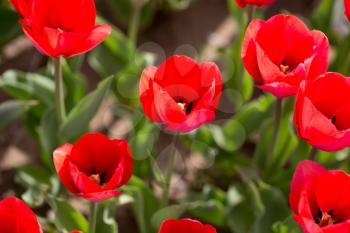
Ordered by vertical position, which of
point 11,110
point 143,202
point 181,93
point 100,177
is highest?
point 181,93

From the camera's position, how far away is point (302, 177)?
111cm

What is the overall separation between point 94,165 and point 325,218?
384 millimetres

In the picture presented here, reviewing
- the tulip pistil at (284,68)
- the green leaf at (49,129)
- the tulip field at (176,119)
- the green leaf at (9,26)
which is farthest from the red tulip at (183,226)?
the green leaf at (9,26)

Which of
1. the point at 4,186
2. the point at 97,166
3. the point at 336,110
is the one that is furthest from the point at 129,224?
the point at 336,110

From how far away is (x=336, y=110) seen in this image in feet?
3.81

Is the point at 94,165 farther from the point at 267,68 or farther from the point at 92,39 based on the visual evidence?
the point at 267,68

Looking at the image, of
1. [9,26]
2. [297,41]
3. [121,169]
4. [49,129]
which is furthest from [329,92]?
[9,26]

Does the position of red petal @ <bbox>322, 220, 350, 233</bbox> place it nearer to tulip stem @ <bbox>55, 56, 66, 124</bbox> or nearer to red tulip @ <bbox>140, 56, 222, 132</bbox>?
red tulip @ <bbox>140, 56, 222, 132</bbox>

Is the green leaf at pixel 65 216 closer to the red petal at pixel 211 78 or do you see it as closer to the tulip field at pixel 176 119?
the tulip field at pixel 176 119

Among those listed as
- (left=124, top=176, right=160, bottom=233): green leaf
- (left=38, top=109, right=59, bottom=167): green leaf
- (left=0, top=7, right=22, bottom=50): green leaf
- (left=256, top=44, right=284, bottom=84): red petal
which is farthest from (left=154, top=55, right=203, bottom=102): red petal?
(left=0, top=7, right=22, bottom=50): green leaf

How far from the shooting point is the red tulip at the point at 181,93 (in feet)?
3.53

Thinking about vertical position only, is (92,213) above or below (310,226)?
below

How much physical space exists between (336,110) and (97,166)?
1.34 feet

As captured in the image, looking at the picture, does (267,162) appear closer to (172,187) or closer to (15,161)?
(172,187)
